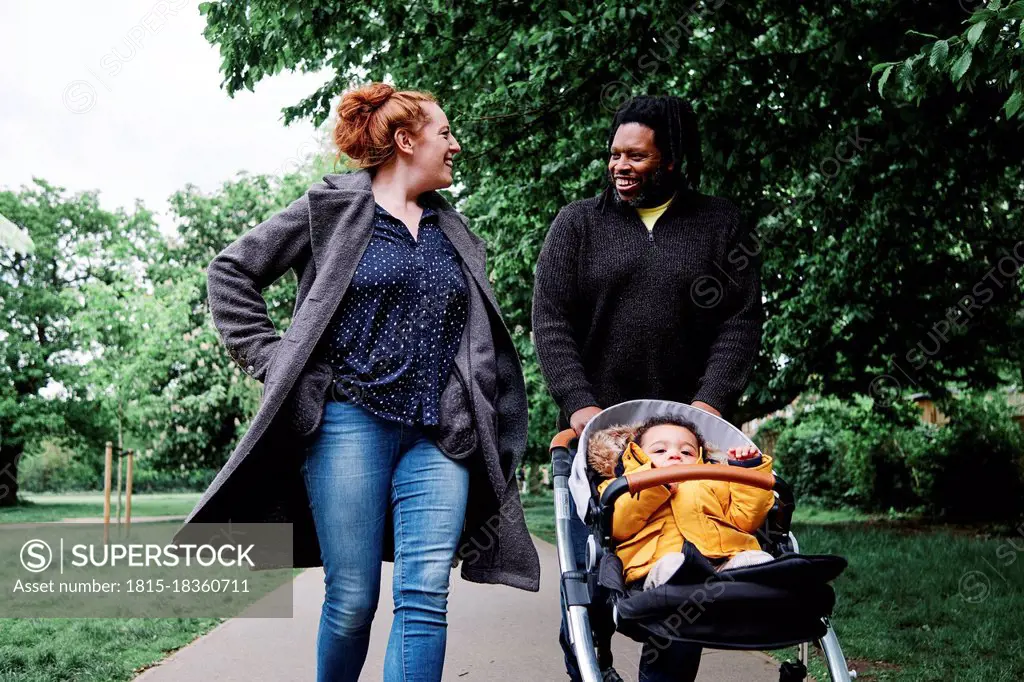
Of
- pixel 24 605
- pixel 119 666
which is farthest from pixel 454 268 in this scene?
pixel 24 605

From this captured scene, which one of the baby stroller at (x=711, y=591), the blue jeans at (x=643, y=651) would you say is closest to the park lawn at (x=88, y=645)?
the blue jeans at (x=643, y=651)

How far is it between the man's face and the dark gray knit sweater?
2.9 inches

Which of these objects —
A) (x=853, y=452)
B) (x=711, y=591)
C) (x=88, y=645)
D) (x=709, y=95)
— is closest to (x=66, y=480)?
(x=853, y=452)

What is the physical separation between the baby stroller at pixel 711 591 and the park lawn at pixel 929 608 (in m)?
2.65

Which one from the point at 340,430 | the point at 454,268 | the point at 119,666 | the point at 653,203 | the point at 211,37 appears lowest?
the point at 119,666

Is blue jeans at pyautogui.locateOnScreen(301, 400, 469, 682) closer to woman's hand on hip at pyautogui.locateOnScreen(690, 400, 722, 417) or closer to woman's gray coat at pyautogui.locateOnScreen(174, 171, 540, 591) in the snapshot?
woman's gray coat at pyautogui.locateOnScreen(174, 171, 540, 591)

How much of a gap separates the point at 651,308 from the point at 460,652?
3077mm

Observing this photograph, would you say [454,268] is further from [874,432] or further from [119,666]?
[874,432]

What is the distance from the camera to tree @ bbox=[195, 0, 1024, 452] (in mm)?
6895

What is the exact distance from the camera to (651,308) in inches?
134

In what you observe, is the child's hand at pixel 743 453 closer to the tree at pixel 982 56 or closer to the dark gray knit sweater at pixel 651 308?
the dark gray knit sweater at pixel 651 308

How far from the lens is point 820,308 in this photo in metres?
12.4

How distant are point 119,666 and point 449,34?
5.03 m

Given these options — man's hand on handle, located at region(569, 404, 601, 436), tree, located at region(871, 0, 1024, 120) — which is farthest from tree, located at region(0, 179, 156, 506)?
man's hand on handle, located at region(569, 404, 601, 436)
